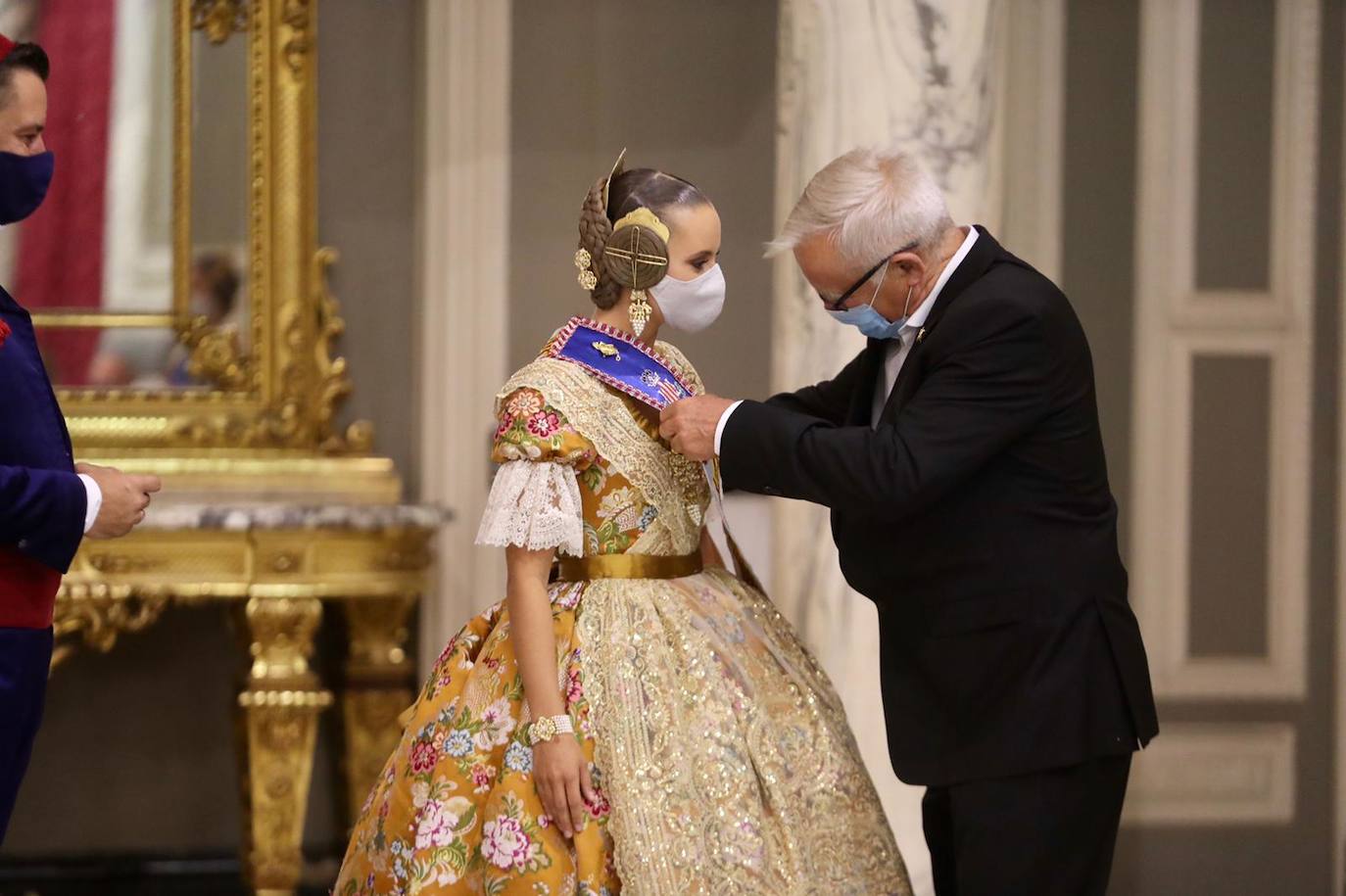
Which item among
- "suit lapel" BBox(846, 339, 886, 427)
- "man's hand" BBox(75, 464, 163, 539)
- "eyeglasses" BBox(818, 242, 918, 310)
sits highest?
"eyeglasses" BBox(818, 242, 918, 310)

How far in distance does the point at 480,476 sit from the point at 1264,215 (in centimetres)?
206

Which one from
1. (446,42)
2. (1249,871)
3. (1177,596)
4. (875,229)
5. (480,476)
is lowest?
(1249,871)

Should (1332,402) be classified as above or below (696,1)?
below

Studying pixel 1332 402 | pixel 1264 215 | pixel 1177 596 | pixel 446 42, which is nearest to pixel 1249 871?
pixel 1177 596

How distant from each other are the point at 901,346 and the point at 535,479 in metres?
0.60

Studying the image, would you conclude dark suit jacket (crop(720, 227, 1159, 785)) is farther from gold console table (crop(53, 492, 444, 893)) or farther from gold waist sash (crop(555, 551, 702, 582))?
gold console table (crop(53, 492, 444, 893))

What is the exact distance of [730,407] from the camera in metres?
2.28

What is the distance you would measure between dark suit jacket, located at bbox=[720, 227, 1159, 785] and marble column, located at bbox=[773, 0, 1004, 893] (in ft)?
3.36

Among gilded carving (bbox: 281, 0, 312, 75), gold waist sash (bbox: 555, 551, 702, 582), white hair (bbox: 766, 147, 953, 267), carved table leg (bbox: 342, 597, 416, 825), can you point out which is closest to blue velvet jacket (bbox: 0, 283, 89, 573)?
gold waist sash (bbox: 555, 551, 702, 582)

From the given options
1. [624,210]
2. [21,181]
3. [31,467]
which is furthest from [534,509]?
[21,181]

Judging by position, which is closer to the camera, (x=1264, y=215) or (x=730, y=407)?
(x=730, y=407)

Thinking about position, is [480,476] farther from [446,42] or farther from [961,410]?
[961,410]

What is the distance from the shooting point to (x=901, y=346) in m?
2.44

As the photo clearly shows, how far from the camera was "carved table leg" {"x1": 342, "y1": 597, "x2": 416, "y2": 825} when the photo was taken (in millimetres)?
3924
